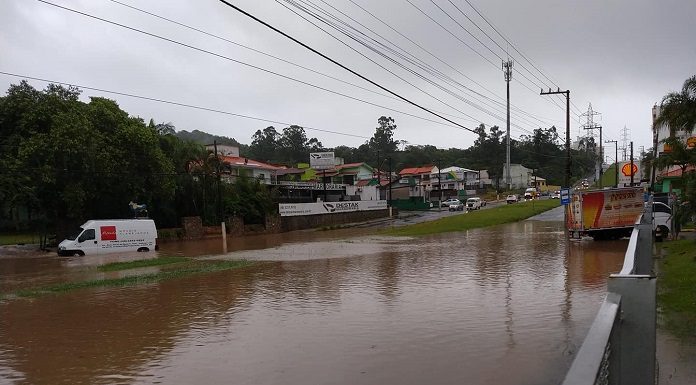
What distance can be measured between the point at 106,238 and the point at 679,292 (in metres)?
25.6

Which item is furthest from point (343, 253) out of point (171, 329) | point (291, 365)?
point (291, 365)

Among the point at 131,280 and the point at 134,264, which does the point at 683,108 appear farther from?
the point at 134,264

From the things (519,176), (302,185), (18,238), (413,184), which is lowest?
(18,238)

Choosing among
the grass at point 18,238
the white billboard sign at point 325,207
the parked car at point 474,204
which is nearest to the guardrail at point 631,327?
the grass at point 18,238

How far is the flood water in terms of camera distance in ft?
22.6

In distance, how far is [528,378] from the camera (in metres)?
6.40

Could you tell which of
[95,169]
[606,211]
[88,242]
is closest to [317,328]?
[606,211]

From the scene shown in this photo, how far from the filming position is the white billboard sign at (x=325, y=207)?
166ft

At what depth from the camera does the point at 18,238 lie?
130ft

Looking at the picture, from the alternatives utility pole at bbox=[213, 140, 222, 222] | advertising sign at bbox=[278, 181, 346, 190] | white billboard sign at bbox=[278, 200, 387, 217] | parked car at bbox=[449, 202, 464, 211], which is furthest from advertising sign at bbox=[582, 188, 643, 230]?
parked car at bbox=[449, 202, 464, 211]

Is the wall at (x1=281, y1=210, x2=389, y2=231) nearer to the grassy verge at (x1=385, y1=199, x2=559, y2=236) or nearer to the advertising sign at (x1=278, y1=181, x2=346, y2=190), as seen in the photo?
the advertising sign at (x1=278, y1=181, x2=346, y2=190)

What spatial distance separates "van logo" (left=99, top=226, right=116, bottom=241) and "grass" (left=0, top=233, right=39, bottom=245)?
11484mm

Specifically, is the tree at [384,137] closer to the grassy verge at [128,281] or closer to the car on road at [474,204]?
the car on road at [474,204]

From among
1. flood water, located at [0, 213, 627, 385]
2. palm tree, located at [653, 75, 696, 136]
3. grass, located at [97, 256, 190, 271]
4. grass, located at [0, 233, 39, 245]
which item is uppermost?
palm tree, located at [653, 75, 696, 136]
